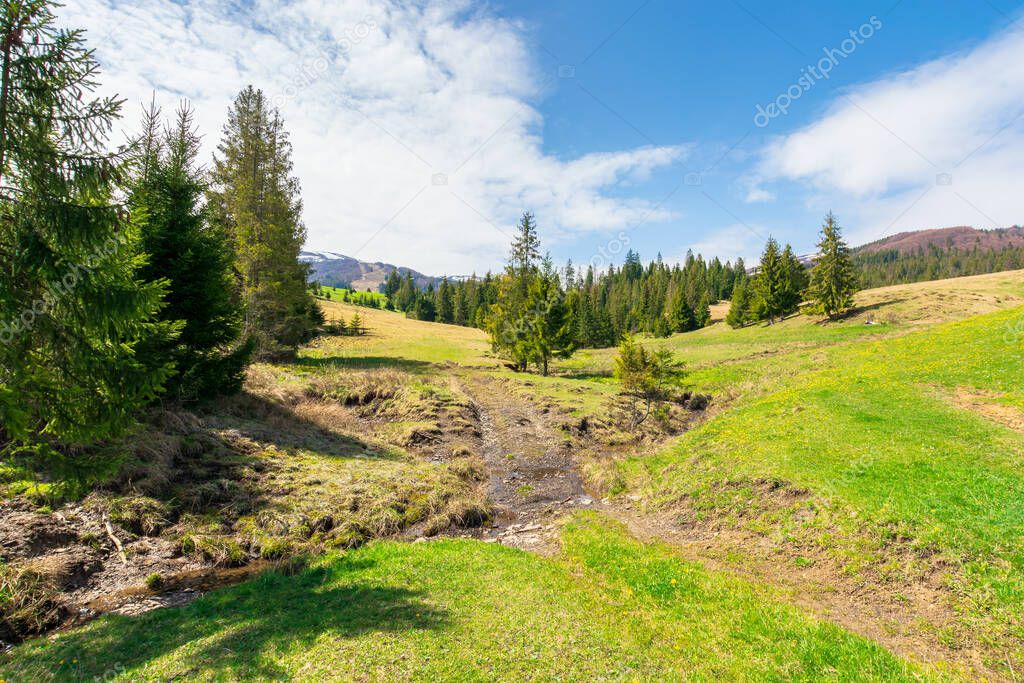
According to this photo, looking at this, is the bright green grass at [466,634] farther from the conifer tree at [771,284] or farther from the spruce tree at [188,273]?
the conifer tree at [771,284]

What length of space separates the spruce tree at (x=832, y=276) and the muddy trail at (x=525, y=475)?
4886 centimetres

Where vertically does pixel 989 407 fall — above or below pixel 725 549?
above

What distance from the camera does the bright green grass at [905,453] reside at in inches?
354

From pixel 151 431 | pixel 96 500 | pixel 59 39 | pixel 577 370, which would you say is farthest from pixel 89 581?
pixel 577 370

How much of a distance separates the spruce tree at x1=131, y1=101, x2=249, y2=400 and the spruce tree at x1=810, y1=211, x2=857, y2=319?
212ft

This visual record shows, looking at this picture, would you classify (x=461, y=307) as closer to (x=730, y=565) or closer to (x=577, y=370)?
(x=577, y=370)

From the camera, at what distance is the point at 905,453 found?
41.3 ft

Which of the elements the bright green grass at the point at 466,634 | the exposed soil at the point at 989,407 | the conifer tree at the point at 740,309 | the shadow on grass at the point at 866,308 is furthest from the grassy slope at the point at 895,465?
the conifer tree at the point at 740,309

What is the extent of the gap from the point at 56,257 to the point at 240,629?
706 cm

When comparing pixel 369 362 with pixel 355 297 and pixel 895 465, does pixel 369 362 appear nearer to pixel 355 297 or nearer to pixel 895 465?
pixel 895 465

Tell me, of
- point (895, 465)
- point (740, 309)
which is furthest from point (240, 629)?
point (740, 309)

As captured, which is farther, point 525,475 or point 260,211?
point 260,211

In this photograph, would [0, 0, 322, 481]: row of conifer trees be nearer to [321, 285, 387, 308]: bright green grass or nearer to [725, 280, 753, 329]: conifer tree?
[725, 280, 753, 329]: conifer tree

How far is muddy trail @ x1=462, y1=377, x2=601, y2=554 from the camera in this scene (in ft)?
43.1
